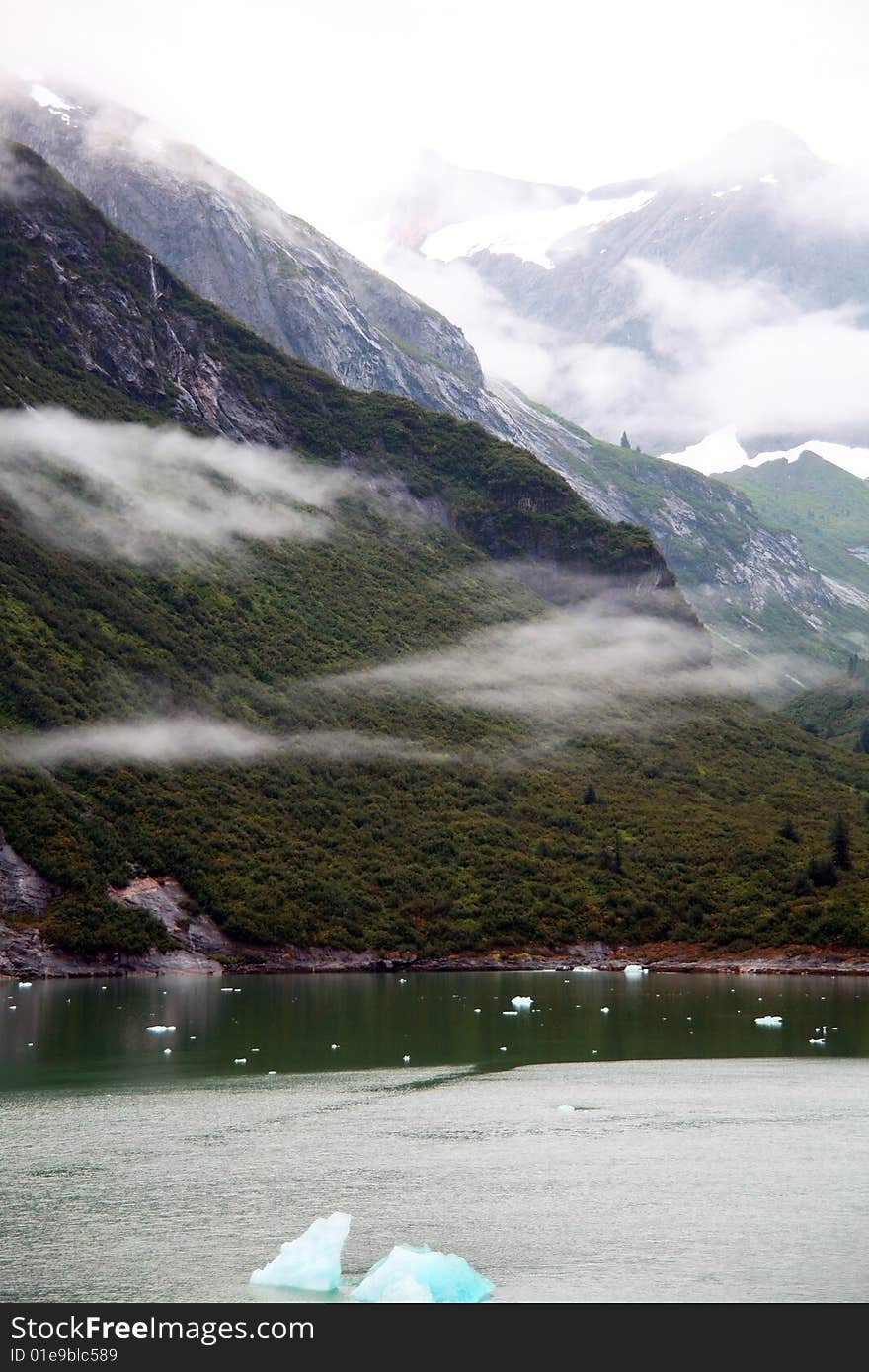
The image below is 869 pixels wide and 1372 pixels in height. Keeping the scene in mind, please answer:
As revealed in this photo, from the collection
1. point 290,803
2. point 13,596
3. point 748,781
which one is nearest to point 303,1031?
point 290,803

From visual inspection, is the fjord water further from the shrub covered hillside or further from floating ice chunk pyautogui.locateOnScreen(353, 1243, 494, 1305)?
the shrub covered hillside

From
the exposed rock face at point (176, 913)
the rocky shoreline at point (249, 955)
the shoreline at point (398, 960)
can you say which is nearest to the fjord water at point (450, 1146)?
the shoreline at point (398, 960)

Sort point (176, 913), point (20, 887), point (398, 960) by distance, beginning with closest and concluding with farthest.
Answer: point (20, 887)
point (176, 913)
point (398, 960)

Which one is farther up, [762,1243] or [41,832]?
[41,832]

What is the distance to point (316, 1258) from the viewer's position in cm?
3281


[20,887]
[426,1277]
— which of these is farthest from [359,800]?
[426,1277]

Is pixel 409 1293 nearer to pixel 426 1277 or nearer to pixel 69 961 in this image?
pixel 426 1277

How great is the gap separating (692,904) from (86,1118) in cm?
8890

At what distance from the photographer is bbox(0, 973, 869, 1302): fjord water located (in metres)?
35.8

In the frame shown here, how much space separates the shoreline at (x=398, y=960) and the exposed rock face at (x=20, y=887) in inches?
82.3

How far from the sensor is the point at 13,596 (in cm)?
15938

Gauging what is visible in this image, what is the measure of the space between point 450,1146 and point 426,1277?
19700 millimetres

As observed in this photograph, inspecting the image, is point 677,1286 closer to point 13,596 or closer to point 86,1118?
point 86,1118

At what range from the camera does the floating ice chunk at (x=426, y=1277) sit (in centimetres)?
3189
